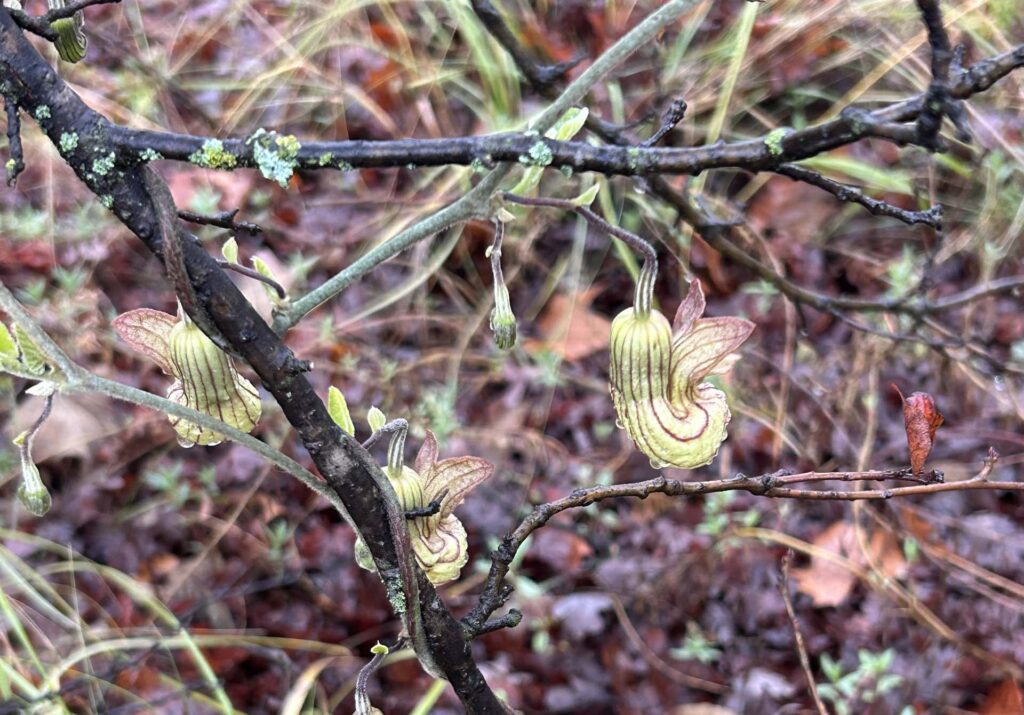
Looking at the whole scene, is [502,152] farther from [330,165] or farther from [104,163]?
[104,163]

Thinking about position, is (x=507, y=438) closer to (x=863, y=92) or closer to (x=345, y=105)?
(x=345, y=105)

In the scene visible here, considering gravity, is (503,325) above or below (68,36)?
below

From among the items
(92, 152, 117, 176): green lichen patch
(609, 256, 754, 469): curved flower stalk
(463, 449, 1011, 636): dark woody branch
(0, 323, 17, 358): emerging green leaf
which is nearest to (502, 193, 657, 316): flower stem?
(609, 256, 754, 469): curved flower stalk

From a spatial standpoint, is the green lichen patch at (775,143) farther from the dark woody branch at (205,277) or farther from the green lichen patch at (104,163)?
the green lichen patch at (104,163)

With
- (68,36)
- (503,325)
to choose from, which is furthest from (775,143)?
(68,36)

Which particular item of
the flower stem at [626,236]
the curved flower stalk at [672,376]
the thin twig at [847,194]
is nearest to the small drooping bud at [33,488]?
the flower stem at [626,236]

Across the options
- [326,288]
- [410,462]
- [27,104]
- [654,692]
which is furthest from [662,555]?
[27,104]

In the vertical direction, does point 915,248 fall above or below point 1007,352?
above
